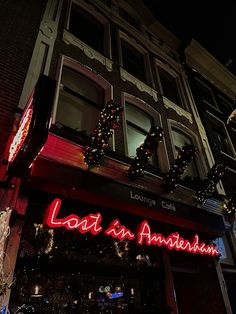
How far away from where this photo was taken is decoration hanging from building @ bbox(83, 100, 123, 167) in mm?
5441

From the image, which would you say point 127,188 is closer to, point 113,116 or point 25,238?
point 113,116

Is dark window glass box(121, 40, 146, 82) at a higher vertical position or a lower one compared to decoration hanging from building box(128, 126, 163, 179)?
higher

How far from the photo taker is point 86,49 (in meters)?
8.11

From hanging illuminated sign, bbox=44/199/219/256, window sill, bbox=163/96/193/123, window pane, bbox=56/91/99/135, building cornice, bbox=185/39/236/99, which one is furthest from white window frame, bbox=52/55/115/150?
building cornice, bbox=185/39/236/99

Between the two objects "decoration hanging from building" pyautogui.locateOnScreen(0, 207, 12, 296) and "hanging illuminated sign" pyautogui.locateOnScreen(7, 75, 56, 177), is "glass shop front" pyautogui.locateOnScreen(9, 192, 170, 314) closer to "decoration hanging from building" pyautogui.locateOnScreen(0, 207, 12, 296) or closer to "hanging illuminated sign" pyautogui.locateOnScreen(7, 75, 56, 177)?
"decoration hanging from building" pyautogui.locateOnScreen(0, 207, 12, 296)

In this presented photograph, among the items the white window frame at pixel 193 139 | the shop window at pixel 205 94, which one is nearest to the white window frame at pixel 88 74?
the white window frame at pixel 193 139

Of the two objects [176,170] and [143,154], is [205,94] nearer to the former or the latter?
[176,170]

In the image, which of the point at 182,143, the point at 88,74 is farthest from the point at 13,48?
the point at 182,143

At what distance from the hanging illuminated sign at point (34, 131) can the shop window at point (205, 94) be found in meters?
10.7

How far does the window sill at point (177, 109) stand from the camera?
992cm

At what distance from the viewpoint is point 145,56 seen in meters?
11.2

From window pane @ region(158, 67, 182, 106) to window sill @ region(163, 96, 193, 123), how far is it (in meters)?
0.83

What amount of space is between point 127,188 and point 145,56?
773cm

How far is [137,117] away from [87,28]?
4.06m
